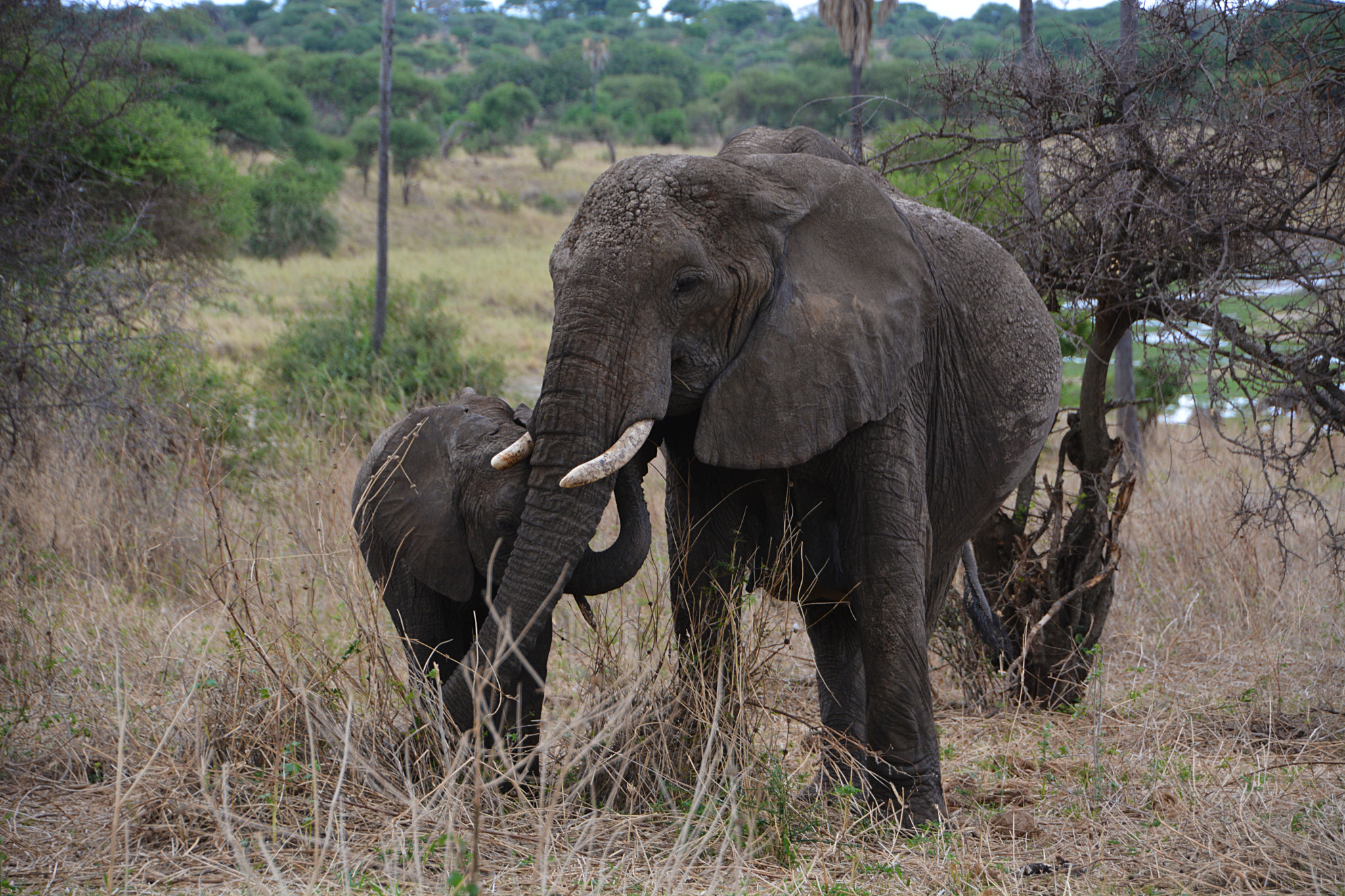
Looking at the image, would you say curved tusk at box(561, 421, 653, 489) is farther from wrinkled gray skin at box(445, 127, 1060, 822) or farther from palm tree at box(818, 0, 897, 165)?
palm tree at box(818, 0, 897, 165)

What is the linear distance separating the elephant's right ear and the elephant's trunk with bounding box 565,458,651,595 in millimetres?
417

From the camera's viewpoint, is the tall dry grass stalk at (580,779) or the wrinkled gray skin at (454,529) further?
the wrinkled gray skin at (454,529)

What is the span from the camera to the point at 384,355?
625 inches

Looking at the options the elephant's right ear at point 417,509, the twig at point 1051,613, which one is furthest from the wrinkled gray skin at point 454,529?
the twig at point 1051,613

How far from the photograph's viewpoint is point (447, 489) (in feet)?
13.4

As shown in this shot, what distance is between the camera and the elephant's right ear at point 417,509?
4.06 m

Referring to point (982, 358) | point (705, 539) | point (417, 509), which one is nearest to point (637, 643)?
point (705, 539)

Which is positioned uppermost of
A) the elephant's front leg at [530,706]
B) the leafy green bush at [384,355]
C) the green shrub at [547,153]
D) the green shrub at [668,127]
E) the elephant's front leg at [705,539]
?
the green shrub at [668,127]

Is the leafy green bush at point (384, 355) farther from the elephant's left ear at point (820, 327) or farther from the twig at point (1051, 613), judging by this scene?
the elephant's left ear at point (820, 327)

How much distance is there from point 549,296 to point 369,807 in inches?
1077

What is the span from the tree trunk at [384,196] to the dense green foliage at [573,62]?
9.70 feet

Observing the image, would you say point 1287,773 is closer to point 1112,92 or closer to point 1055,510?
point 1055,510

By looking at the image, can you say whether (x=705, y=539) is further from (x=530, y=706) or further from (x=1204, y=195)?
(x=1204, y=195)

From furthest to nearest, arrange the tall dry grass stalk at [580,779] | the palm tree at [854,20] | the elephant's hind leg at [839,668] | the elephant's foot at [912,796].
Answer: the palm tree at [854,20] < the elephant's hind leg at [839,668] < the elephant's foot at [912,796] < the tall dry grass stalk at [580,779]
